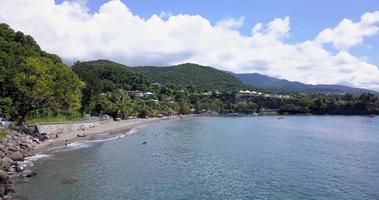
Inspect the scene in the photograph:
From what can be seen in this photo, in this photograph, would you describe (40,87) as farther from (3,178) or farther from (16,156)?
(3,178)

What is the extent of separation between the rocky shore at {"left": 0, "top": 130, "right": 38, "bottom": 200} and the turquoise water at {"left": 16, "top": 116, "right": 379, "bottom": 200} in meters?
1.36

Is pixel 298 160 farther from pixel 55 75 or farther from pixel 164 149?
pixel 55 75

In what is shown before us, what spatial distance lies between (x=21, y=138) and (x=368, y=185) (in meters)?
50.7

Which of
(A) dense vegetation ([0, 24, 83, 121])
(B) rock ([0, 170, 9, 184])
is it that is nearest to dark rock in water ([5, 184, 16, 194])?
(B) rock ([0, 170, 9, 184])

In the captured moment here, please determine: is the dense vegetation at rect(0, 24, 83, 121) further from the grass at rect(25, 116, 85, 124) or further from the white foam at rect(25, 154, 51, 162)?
the white foam at rect(25, 154, 51, 162)

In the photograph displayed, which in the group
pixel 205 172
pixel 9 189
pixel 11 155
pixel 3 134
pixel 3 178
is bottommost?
Answer: pixel 205 172

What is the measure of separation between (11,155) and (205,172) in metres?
24.8

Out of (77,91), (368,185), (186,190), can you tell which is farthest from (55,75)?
(368,185)

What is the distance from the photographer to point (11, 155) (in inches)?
2173

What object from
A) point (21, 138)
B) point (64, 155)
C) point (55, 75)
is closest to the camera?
point (64, 155)

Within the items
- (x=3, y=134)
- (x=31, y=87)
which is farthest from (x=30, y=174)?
(x=31, y=87)

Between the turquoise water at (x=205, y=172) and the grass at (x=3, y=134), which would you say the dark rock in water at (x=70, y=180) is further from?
the grass at (x=3, y=134)

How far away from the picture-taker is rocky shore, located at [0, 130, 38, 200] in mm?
40631

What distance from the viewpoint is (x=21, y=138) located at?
68.4 metres
